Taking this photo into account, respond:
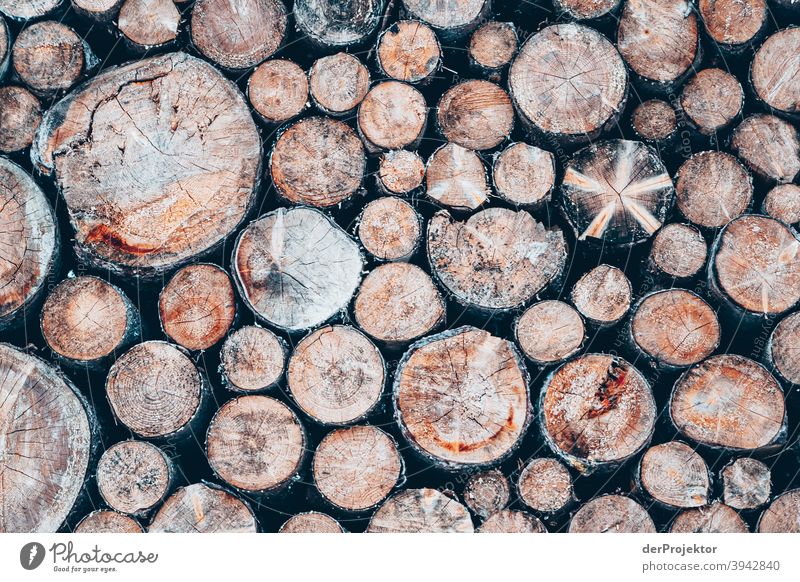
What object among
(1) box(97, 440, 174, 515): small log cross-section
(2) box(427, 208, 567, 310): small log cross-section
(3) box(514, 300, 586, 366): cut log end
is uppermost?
(2) box(427, 208, 567, 310): small log cross-section

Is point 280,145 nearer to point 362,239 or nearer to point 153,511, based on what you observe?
point 362,239

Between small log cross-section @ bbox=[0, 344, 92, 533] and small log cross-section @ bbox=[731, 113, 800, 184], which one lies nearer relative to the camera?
small log cross-section @ bbox=[0, 344, 92, 533]

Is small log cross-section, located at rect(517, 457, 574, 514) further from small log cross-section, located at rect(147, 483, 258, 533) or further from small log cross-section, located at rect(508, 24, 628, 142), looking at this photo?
small log cross-section, located at rect(508, 24, 628, 142)

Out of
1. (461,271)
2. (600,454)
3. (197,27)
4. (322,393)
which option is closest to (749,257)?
(600,454)

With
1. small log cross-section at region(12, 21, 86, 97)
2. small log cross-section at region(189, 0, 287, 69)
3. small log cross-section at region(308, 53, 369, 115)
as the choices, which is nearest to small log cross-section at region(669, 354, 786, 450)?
small log cross-section at region(308, 53, 369, 115)

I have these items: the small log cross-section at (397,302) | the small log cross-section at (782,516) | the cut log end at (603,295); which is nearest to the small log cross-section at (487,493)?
the small log cross-section at (397,302)

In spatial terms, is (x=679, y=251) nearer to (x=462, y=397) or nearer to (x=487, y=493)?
(x=462, y=397)
